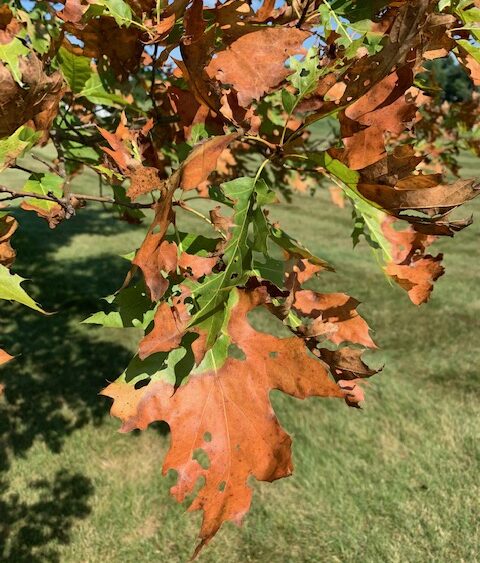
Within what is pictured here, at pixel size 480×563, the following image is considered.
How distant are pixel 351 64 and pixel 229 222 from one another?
1.24ft

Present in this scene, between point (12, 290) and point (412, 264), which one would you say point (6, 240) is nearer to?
point (12, 290)

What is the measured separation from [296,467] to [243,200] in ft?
13.2

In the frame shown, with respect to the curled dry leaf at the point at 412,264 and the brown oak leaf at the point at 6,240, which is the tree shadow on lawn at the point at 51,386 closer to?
the brown oak leaf at the point at 6,240

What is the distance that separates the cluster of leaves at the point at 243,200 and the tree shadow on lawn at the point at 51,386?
656 millimetres

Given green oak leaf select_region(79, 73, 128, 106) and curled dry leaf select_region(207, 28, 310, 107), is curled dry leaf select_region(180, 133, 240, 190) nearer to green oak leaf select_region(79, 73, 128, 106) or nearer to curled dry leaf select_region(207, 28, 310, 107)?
curled dry leaf select_region(207, 28, 310, 107)

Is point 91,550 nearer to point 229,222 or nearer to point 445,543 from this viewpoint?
point 445,543

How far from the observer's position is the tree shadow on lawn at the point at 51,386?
3.99 m

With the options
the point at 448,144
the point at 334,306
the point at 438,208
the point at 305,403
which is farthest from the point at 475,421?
the point at 438,208

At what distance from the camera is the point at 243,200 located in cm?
98

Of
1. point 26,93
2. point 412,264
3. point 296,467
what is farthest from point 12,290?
point 296,467

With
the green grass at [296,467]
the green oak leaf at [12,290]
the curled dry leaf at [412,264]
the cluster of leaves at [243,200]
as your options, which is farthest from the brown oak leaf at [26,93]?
the green grass at [296,467]

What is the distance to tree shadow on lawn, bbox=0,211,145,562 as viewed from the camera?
399cm

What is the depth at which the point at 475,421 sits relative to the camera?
5.14 metres

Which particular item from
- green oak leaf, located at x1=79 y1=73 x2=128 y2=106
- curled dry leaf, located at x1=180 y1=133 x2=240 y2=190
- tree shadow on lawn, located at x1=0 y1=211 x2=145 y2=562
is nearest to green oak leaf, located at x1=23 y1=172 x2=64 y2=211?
green oak leaf, located at x1=79 y1=73 x2=128 y2=106
